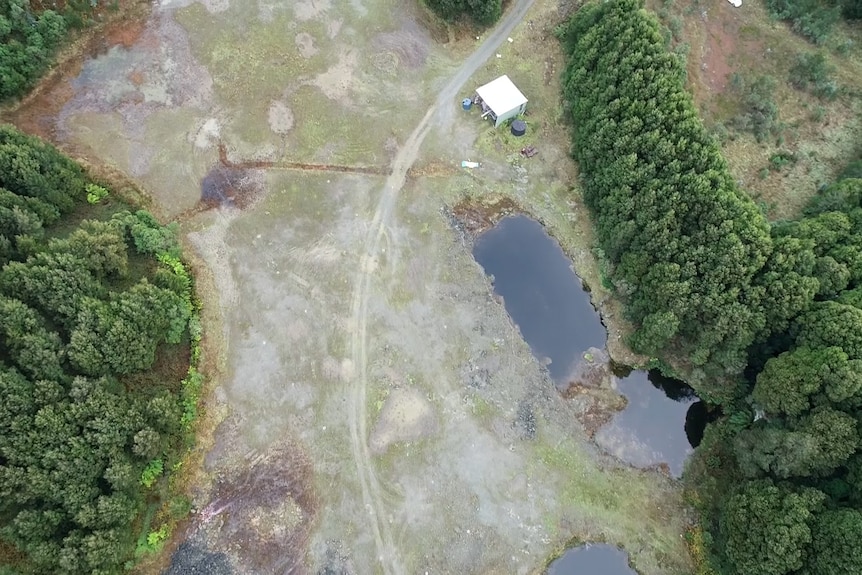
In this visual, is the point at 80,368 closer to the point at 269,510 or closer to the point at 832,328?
the point at 269,510

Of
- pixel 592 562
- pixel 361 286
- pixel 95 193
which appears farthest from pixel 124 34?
pixel 592 562

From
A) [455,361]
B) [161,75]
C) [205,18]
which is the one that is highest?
[205,18]

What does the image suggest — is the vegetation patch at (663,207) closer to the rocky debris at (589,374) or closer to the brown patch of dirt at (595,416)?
the rocky debris at (589,374)

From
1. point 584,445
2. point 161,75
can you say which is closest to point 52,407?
point 161,75

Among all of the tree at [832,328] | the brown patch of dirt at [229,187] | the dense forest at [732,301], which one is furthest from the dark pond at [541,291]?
the brown patch of dirt at [229,187]

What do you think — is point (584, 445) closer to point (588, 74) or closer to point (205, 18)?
point (588, 74)

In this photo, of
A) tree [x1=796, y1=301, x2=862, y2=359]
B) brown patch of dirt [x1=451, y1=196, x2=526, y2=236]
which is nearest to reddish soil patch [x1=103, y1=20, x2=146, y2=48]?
brown patch of dirt [x1=451, y1=196, x2=526, y2=236]

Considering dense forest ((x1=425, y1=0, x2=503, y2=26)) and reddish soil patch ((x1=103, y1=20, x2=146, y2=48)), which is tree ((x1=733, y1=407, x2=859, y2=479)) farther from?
reddish soil patch ((x1=103, y1=20, x2=146, y2=48))
